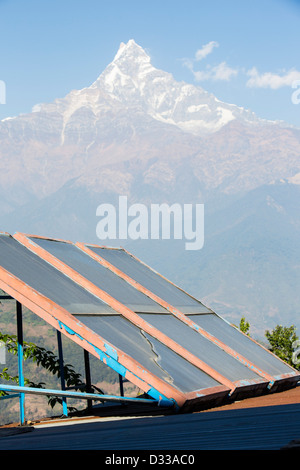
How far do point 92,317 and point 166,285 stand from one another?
4.17m

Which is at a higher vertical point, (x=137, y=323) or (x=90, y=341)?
(x=137, y=323)

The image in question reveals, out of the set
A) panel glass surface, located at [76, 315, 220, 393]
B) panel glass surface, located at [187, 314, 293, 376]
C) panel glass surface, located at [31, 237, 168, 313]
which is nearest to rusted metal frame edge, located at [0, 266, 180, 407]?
panel glass surface, located at [76, 315, 220, 393]

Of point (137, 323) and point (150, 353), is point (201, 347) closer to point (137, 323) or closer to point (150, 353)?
point (137, 323)

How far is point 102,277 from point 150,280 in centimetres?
173

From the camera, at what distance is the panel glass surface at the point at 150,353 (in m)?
6.93

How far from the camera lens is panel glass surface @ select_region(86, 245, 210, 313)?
10512 mm

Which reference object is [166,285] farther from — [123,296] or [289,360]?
[289,360]

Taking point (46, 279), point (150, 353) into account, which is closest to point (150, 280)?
point (46, 279)

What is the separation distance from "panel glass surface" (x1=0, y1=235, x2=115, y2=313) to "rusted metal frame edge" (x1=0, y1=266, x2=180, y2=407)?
0.20 metres

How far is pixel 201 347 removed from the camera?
8.80 metres

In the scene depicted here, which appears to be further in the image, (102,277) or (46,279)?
(102,277)

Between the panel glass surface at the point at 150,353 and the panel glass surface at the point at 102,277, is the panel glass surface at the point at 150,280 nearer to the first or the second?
the panel glass surface at the point at 102,277

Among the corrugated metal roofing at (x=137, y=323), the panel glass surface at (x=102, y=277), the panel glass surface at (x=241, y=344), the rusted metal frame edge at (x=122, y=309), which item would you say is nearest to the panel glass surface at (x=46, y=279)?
the corrugated metal roofing at (x=137, y=323)
